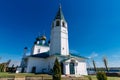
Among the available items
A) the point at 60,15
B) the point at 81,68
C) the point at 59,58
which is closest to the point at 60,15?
the point at 60,15

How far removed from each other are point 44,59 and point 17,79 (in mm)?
14768

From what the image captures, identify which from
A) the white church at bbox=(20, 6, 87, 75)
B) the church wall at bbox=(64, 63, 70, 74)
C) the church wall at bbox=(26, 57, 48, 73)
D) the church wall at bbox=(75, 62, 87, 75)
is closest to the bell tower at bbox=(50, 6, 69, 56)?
the white church at bbox=(20, 6, 87, 75)

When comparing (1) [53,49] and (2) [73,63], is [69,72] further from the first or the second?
(1) [53,49]

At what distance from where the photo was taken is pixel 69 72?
2445 centimetres

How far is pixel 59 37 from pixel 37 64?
9.72 meters

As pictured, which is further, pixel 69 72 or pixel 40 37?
pixel 40 37

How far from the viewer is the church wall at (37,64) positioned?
27819mm

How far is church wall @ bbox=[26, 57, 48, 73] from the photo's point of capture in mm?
27819

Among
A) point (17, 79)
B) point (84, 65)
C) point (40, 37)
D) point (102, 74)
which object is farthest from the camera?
point (40, 37)

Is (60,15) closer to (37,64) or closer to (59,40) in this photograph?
(59,40)

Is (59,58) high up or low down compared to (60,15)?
down

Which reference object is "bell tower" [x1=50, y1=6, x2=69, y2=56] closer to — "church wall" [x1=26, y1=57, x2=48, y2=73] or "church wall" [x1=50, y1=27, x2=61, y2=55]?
"church wall" [x1=50, y1=27, x2=61, y2=55]

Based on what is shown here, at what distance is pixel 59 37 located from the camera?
95.1ft

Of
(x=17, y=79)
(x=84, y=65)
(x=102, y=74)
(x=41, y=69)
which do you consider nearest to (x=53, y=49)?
(x=41, y=69)
